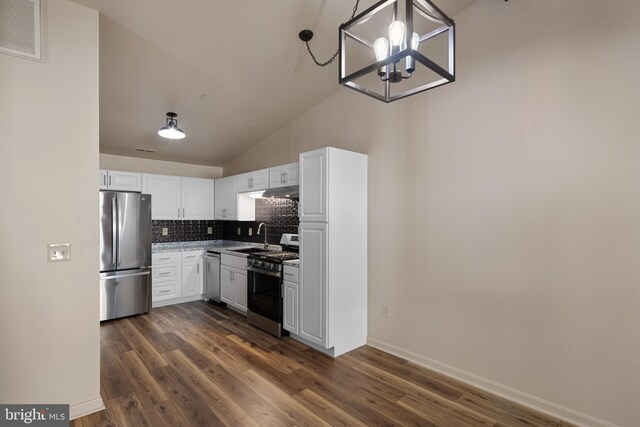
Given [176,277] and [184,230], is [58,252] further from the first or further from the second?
[184,230]

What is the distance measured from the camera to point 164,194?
507cm

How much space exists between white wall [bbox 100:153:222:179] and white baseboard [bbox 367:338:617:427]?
4474 mm

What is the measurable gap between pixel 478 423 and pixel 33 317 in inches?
121

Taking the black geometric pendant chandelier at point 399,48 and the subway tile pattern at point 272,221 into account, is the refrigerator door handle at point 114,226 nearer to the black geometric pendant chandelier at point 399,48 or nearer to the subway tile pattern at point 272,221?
the subway tile pattern at point 272,221

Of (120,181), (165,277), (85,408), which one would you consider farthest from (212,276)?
(85,408)

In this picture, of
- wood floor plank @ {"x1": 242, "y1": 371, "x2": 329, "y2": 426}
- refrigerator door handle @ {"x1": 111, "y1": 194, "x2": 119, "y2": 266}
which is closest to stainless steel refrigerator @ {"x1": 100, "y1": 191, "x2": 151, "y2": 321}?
refrigerator door handle @ {"x1": 111, "y1": 194, "x2": 119, "y2": 266}

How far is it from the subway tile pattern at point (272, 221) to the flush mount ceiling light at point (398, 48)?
2.02 metres

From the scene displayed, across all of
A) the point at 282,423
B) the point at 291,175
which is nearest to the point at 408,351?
the point at 282,423

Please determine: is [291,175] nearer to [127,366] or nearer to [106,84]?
[106,84]

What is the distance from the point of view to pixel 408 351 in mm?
3104

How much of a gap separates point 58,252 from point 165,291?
2.83 metres

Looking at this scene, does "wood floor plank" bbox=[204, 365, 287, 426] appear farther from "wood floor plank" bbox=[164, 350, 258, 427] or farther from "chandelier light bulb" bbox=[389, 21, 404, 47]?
"chandelier light bulb" bbox=[389, 21, 404, 47]

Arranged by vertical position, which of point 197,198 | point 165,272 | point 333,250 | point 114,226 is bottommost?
point 165,272

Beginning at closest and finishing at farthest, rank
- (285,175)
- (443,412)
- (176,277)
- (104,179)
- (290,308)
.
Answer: (443,412) → (290,308) → (285,175) → (104,179) → (176,277)
